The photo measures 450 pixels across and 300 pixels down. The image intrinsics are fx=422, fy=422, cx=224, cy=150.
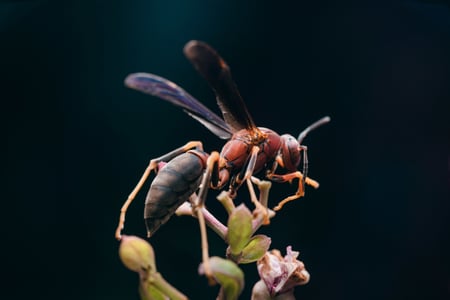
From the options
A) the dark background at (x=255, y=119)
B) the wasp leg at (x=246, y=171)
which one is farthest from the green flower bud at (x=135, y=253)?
the dark background at (x=255, y=119)

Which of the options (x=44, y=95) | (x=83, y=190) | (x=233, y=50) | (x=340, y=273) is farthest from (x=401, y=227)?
(x=44, y=95)

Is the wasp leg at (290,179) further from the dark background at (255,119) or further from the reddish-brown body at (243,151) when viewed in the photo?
the dark background at (255,119)

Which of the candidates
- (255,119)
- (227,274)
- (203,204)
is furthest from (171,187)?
(255,119)

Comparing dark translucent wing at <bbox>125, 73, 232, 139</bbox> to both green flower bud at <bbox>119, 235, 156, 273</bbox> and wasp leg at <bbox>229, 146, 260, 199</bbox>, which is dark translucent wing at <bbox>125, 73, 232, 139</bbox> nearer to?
wasp leg at <bbox>229, 146, 260, 199</bbox>

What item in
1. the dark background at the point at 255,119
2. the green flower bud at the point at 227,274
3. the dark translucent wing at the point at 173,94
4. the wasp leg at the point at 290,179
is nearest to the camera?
the green flower bud at the point at 227,274

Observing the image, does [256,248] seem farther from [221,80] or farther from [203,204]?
[221,80]

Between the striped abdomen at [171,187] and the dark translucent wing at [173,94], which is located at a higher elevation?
the dark translucent wing at [173,94]

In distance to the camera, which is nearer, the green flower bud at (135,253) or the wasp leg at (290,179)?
the green flower bud at (135,253)

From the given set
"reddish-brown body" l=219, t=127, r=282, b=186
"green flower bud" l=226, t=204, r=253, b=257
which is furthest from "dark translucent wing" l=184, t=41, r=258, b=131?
"green flower bud" l=226, t=204, r=253, b=257
